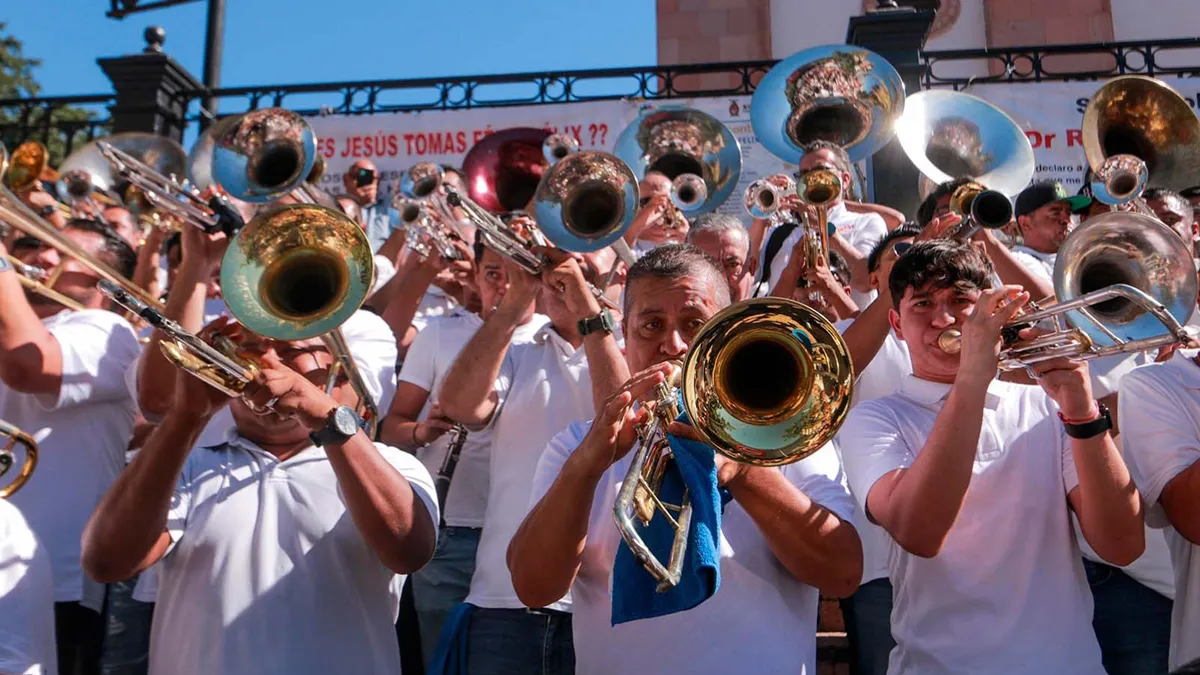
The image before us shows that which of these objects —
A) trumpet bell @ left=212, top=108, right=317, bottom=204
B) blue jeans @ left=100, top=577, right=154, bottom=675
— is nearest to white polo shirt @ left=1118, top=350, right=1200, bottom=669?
blue jeans @ left=100, top=577, right=154, bottom=675

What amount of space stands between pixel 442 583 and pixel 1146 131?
3.79m

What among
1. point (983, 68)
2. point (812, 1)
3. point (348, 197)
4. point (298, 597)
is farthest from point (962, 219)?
point (812, 1)

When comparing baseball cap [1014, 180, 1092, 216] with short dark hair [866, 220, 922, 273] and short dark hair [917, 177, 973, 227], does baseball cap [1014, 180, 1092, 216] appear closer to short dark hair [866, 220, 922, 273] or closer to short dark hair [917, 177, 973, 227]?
short dark hair [917, 177, 973, 227]

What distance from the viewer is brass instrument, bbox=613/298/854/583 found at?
7.67ft

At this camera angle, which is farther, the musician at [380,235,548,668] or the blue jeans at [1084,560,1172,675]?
the musician at [380,235,548,668]

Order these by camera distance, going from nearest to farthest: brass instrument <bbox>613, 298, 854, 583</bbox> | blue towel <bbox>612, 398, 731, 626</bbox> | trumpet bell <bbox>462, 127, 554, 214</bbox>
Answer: blue towel <bbox>612, 398, 731, 626</bbox> < brass instrument <bbox>613, 298, 854, 583</bbox> < trumpet bell <bbox>462, 127, 554, 214</bbox>

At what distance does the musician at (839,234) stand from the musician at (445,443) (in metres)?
1.18

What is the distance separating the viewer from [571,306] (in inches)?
139

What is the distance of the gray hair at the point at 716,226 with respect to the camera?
15.1 ft

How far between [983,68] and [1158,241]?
293 inches

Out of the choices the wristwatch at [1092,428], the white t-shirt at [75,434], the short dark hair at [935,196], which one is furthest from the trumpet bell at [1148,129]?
the white t-shirt at [75,434]

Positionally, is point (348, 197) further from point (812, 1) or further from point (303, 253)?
point (812, 1)

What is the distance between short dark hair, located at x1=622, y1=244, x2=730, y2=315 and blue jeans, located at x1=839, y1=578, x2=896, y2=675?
1.18 metres

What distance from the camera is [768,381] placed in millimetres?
2514
